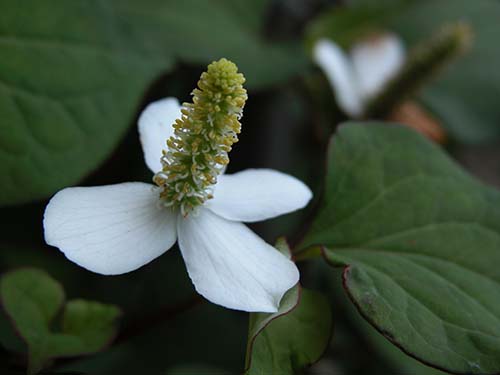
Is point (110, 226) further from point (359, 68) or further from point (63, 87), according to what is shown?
point (359, 68)

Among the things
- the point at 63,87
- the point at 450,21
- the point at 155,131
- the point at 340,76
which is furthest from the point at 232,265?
the point at 450,21

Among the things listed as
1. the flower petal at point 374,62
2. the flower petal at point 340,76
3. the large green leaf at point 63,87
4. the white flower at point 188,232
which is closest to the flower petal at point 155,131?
the white flower at point 188,232

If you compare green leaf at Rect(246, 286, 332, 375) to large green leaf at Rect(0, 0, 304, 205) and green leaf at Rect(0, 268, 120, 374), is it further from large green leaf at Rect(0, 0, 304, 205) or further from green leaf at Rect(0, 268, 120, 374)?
large green leaf at Rect(0, 0, 304, 205)

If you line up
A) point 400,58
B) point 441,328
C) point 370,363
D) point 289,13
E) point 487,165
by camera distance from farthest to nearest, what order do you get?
point 487,165 → point 289,13 → point 400,58 → point 370,363 → point 441,328

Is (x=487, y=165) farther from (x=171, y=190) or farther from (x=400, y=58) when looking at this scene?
(x=171, y=190)

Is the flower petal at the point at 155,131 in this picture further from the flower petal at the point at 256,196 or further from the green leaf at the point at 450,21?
the green leaf at the point at 450,21

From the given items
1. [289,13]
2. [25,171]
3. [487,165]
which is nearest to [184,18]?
[289,13]

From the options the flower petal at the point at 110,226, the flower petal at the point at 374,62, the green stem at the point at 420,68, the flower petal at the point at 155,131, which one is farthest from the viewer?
the flower petal at the point at 374,62
